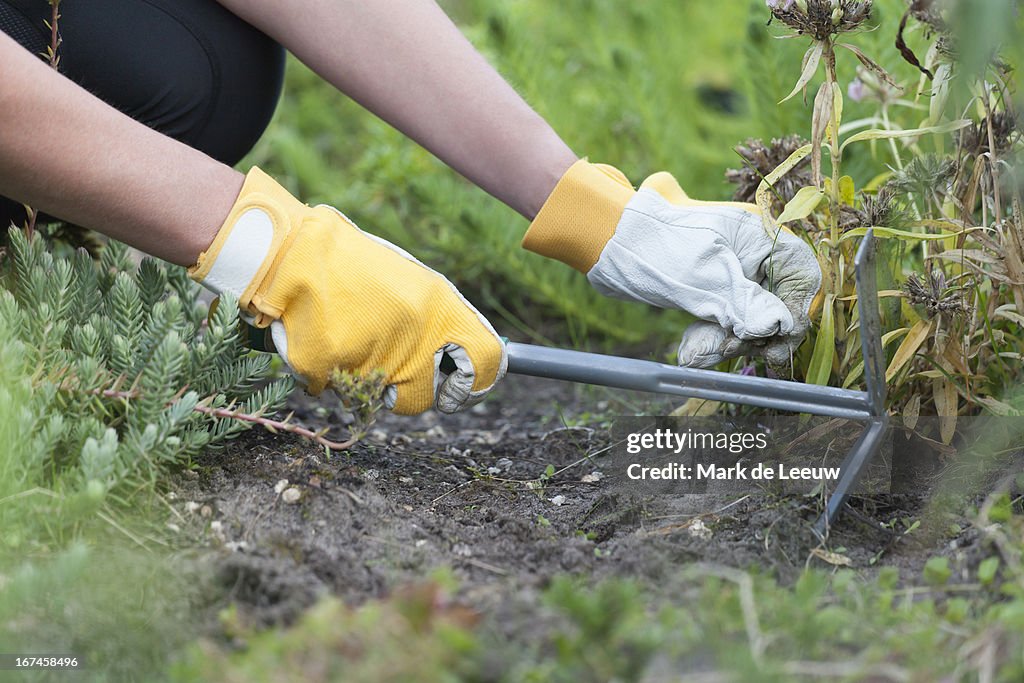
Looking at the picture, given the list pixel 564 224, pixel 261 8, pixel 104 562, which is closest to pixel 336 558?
pixel 104 562

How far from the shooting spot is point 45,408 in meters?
1.00

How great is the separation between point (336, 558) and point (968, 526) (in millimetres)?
722

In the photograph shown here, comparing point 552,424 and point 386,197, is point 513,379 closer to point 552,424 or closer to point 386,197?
point 552,424

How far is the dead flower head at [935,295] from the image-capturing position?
1.14 m

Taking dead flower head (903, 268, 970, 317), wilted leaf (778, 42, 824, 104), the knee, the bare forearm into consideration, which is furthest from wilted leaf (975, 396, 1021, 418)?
the knee

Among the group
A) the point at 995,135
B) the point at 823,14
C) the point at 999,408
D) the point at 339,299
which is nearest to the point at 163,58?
the point at 339,299

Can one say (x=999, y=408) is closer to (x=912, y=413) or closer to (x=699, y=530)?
(x=912, y=413)

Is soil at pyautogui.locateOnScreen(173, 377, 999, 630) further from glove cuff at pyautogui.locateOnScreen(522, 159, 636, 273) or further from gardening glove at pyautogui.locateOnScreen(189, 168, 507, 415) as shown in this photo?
glove cuff at pyautogui.locateOnScreen(522, 159, 636, 273)

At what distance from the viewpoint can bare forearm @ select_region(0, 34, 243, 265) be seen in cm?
104

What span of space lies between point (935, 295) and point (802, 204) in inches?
7.7

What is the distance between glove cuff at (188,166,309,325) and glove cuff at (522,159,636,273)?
372 mm
